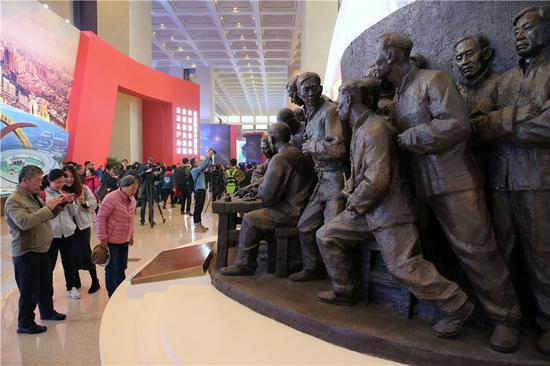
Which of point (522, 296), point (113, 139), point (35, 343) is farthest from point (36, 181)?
point (113, 139)

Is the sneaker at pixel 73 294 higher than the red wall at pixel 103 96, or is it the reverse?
the red wall at pixel 103 96

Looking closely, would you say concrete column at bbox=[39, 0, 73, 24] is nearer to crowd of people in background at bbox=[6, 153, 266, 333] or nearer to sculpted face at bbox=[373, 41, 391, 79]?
crowd of people in background at bbox=[6, 153, 266, 333]

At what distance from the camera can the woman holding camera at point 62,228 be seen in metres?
3.92

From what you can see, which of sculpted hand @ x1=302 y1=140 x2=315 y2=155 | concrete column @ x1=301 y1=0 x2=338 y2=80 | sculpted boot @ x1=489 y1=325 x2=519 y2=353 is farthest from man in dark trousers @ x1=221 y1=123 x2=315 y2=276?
concrete column @ x1=301 y1=0 x2=338 y2=80

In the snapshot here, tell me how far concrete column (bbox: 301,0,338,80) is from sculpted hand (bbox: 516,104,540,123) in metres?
10.1

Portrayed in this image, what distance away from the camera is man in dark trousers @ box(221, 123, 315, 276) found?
10.8ft

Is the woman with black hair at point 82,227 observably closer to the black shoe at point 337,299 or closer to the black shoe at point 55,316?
the black shoe at point 55,316

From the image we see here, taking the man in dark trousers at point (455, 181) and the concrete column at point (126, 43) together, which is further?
the concrete column at point (126, 43)

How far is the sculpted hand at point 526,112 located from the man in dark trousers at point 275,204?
1758 millimetres

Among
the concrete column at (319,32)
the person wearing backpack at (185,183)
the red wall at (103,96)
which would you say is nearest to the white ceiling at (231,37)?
the red wall at (103,96)

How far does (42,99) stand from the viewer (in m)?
9.79

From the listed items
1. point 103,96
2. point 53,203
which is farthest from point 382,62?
point 103,96

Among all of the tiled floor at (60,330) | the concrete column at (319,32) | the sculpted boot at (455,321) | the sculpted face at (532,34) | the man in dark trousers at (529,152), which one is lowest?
the tiled floor at (60,330)

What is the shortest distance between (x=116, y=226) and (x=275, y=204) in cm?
167
